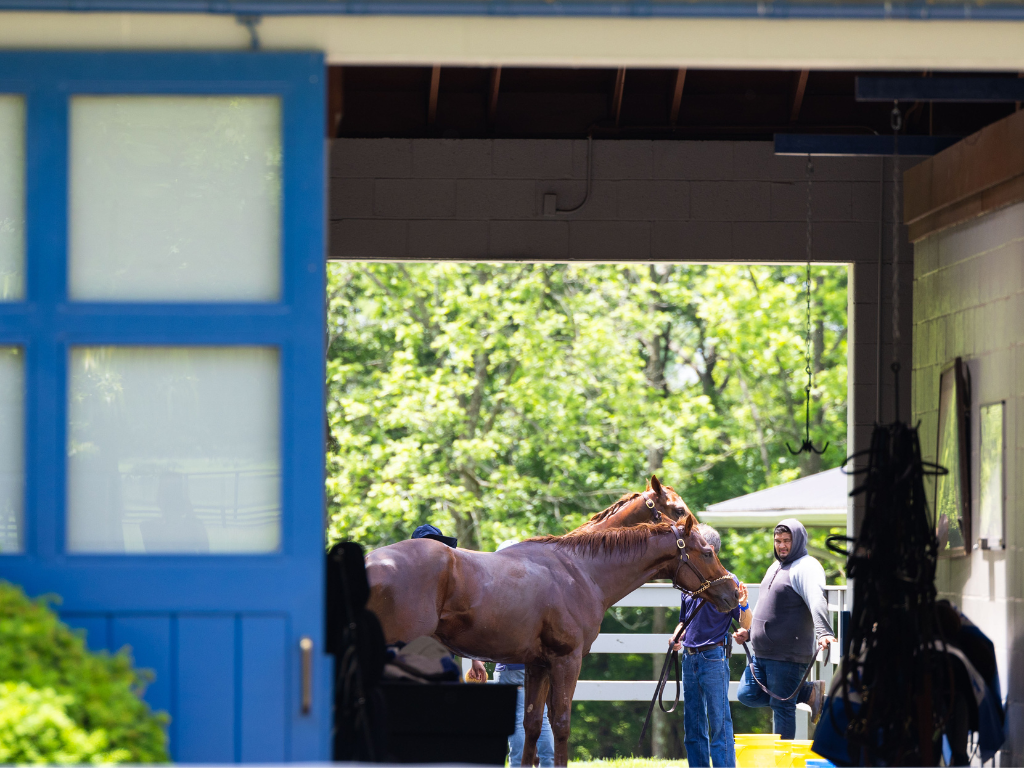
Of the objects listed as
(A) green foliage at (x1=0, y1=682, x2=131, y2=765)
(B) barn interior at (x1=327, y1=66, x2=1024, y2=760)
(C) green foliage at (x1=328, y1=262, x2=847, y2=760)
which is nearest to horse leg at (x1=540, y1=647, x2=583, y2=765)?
(B) barn interior at (x1=327, y1=66, x2=1024, y2=760)

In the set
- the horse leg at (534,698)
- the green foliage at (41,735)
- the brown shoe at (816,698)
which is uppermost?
the green foliage at (41,735)

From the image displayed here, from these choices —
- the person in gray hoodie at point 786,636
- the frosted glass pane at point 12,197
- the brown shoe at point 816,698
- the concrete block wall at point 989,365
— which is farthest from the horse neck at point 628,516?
the frosted glass pane at point 12,197

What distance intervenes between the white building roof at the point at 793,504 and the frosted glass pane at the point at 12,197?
899 centimetres

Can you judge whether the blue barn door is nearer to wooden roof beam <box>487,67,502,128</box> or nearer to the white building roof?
wooden roof beam <box>487,67,502,128</box>

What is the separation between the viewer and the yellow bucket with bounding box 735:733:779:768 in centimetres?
637

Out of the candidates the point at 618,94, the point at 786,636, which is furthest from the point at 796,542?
the point at 618,94

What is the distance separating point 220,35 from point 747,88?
174 inches

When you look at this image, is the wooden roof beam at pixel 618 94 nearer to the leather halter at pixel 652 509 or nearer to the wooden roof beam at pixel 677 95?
the wooden roof beam at pixel 677 95

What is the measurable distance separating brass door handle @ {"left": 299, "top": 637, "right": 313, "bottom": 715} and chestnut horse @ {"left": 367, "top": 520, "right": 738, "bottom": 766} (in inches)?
67.4

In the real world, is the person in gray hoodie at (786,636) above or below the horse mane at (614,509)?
below

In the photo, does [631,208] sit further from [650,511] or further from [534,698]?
[534,698]

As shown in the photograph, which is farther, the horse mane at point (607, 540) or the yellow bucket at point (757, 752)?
the yellow bucket at point (757, 752)

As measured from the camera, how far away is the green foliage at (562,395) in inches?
638

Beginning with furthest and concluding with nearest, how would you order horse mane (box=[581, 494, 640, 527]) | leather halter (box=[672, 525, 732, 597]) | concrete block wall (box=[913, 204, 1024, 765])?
horse mane (box=[581, 494, 640, 527]), leather halter (box=[672, 525, 732, 597]), concrete block wall (box=[913, 204, 1024, 765])
